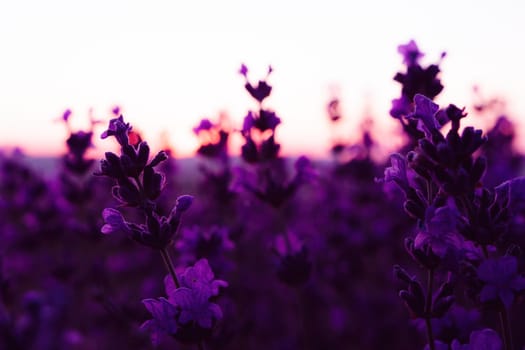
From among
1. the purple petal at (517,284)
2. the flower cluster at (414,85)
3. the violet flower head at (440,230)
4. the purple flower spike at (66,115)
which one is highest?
the purple flower spike at (66,115)

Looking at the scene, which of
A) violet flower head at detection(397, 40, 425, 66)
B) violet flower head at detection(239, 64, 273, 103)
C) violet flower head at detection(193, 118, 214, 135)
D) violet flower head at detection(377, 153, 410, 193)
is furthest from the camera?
violet flower head at detection(193, 118, 214, 135)

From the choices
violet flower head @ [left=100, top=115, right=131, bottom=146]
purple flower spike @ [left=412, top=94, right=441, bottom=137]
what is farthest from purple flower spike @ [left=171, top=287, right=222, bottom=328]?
purple flower spike @ [left=412, top=94, right=441, bottom=137]

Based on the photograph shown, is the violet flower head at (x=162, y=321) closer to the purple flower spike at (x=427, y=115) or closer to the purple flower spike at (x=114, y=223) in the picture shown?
the purple flower spike at (x=114, y=223)

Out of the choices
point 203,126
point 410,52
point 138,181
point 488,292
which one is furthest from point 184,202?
point 203,126

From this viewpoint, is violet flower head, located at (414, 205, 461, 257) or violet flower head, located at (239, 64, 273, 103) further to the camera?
violet flower head, located at (239, 64, 273, 103)

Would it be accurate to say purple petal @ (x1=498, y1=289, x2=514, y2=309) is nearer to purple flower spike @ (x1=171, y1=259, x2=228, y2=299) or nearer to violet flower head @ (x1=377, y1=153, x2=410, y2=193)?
violet flower head @ (x1=377, y1=153, x2=410, y2=193)

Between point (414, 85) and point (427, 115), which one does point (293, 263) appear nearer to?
point (414, 85)

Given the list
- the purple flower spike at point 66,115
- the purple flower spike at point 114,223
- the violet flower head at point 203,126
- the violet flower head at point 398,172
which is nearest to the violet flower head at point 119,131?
the purple flower spike at point 114,223
